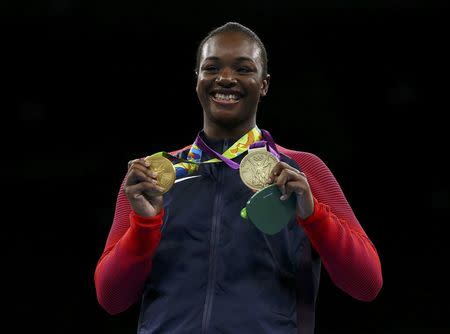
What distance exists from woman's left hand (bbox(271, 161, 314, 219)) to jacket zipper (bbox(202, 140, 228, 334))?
8.3 inches

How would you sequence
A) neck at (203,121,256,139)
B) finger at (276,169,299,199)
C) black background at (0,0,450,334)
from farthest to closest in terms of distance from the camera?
black background at (0,0,450,334) → neck at (203,121,256,139) → finger at (276,169,299,199)

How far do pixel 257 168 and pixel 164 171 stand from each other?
0.69 ft

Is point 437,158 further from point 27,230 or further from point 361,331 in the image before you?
point 27,230

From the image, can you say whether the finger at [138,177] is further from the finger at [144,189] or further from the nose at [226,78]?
the nose at [226,78]

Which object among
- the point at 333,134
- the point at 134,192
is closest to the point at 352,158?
the point at 333,134

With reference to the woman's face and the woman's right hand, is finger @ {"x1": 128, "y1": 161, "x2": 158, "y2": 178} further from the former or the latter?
the woman's face

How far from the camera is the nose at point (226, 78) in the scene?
6.83 feet

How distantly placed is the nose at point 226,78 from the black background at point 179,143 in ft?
9.75

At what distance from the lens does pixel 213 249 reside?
1.94 m

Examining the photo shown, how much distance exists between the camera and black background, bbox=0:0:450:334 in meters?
5.14

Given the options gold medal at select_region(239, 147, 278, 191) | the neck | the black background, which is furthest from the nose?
the black background

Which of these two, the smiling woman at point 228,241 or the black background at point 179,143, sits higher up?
the smiling woman at point 228,241

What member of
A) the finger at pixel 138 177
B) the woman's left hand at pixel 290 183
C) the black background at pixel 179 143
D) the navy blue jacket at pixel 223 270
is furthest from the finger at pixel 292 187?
the black background at pixel 179 143

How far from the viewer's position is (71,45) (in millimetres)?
5074
